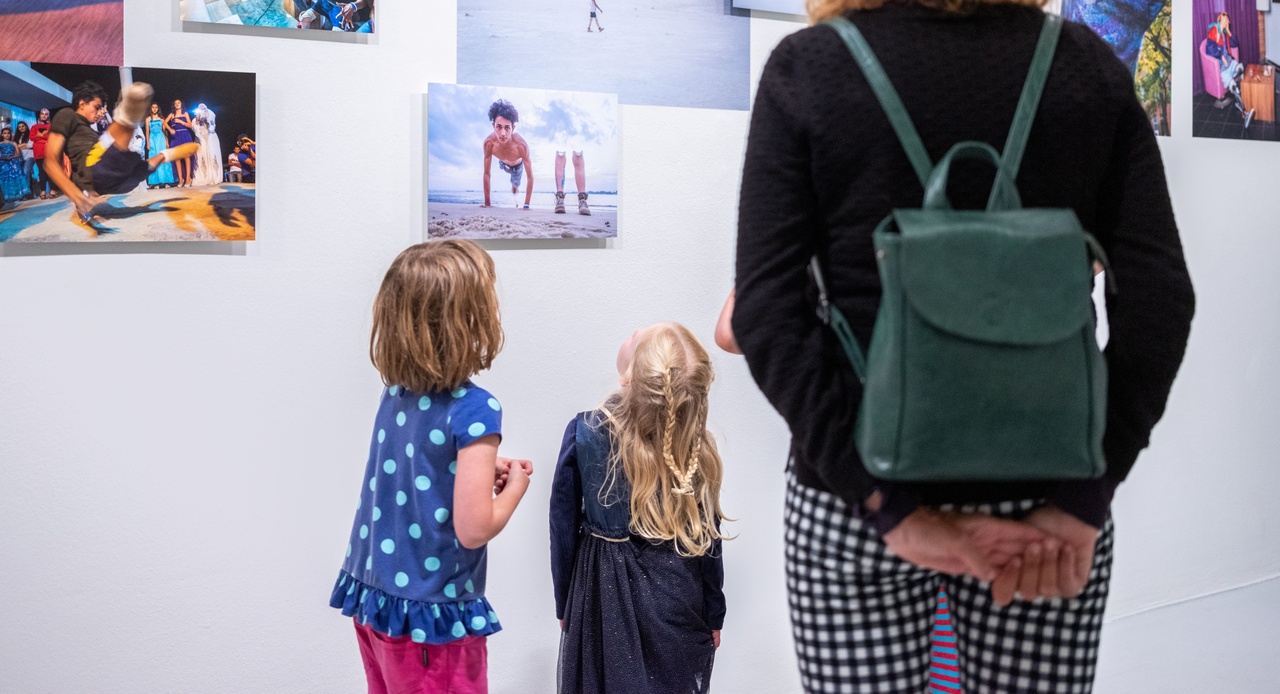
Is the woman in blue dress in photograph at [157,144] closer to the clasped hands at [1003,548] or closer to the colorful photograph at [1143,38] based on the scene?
the clasped hands at [1003,548]

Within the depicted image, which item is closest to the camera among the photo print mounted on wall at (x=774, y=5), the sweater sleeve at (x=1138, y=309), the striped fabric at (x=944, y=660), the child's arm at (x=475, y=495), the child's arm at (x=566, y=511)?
the sweater sleeve at (x=1138, y=309)

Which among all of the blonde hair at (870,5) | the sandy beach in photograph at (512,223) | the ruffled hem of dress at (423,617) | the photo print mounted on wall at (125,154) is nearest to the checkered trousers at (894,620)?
the blonde hair at (870,5)

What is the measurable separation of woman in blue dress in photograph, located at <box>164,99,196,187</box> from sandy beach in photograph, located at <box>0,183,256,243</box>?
0.03 metres

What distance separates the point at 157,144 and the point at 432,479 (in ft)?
3.37

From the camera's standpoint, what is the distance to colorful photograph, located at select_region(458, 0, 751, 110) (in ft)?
7.76

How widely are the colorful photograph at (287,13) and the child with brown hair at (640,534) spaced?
965 millimetres

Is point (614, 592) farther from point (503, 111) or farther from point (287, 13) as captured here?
point (287, 13)

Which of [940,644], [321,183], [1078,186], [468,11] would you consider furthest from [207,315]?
[1078,186]

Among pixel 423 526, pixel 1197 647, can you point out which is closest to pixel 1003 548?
pixel 423 526

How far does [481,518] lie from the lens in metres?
1.65

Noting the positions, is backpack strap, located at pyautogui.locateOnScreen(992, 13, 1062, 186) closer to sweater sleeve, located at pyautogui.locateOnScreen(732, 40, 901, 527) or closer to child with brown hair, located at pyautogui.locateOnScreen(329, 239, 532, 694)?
sweater sleeve, located at pyautogui.locateOnScreen(732, 40, 901, 527)

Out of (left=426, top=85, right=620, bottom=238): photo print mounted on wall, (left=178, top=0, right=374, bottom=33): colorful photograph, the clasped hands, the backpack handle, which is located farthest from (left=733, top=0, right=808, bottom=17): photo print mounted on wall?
the clasped hands

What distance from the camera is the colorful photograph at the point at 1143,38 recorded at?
124 inches

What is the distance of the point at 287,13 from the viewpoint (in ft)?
7.18
